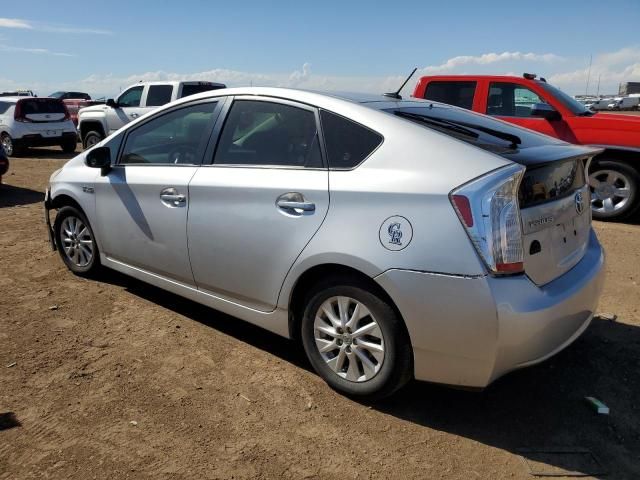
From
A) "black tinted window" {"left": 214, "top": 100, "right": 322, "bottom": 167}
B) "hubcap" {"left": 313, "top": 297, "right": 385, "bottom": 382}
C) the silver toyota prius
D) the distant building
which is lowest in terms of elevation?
the distant building

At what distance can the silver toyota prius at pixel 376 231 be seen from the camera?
2537 millimetres

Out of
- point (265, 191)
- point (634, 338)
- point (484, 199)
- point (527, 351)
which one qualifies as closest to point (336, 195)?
point (265, 191)

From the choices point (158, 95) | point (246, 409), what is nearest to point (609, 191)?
point (246, 409)

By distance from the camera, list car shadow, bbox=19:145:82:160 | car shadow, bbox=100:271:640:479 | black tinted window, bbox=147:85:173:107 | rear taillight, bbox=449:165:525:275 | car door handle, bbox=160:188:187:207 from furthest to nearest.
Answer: car shadow, bbox=19:145:82:160 → black tinted window, bbox=147:85:173:107 → car door handle, bbox=160:188:187:207 → car shadow, bbox=100:271:640:479 → rear taillight, bbox=449:165:525:275

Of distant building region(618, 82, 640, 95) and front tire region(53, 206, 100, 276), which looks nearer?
front tire region(53, 206, 100, 276)

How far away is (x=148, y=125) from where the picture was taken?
13.7 feet

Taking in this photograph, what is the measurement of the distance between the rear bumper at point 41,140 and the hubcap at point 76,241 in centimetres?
1158

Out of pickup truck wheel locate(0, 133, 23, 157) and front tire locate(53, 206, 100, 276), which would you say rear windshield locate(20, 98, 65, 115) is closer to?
pickup truck wheel locate(0, 133, 23, 157)

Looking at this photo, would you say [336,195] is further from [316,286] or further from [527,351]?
[527,351]

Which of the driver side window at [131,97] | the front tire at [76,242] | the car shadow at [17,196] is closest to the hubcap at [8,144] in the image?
the driver side window at [131,97]

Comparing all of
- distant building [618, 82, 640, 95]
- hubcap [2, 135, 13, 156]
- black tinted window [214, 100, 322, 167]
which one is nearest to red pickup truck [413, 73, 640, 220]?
black tinted window [214, 100, 322, 167]

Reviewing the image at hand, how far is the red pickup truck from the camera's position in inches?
285

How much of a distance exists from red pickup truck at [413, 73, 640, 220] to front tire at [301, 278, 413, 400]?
18.0 feet

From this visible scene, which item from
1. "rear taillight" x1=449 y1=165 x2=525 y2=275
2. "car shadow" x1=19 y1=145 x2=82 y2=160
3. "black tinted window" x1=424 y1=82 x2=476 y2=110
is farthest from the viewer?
"car shadow" x1=19 y1=145 x2=82 y2=160
